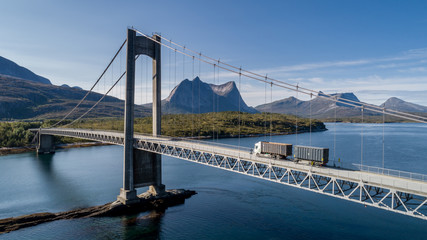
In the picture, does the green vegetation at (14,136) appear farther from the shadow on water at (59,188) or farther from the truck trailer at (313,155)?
the truck trailer at (313,155)

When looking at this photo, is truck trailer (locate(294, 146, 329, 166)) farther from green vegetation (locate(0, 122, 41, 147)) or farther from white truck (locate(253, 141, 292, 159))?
green vegetation (locate(0, 122, 41, 147))

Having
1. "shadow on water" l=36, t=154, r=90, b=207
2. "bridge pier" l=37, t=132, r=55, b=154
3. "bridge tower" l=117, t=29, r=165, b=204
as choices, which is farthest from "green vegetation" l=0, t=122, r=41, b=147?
"bridge tower" l=117, t=29, r=165, b=204

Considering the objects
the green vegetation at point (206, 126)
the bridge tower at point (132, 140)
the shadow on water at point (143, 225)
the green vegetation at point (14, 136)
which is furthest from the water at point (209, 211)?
the green vegetation at point (206, 126)

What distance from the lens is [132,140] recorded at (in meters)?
35.9

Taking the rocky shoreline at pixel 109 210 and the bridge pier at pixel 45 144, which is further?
the bridge pier at pixel 45 144

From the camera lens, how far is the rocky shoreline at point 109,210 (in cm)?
2855

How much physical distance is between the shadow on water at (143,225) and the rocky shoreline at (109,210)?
69.3 inches

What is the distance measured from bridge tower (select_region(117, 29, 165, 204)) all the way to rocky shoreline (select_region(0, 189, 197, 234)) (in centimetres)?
95

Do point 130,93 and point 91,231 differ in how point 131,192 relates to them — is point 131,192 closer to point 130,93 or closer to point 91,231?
point 91,231

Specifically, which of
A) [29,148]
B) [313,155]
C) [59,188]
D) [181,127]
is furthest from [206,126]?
[313,155]

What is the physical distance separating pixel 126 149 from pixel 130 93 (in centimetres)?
Answer: 717

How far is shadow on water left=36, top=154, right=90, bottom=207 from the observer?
37281mm

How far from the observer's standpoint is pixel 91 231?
27.4 metres

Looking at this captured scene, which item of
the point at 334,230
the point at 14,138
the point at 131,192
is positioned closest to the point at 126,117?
the point at 131,192
